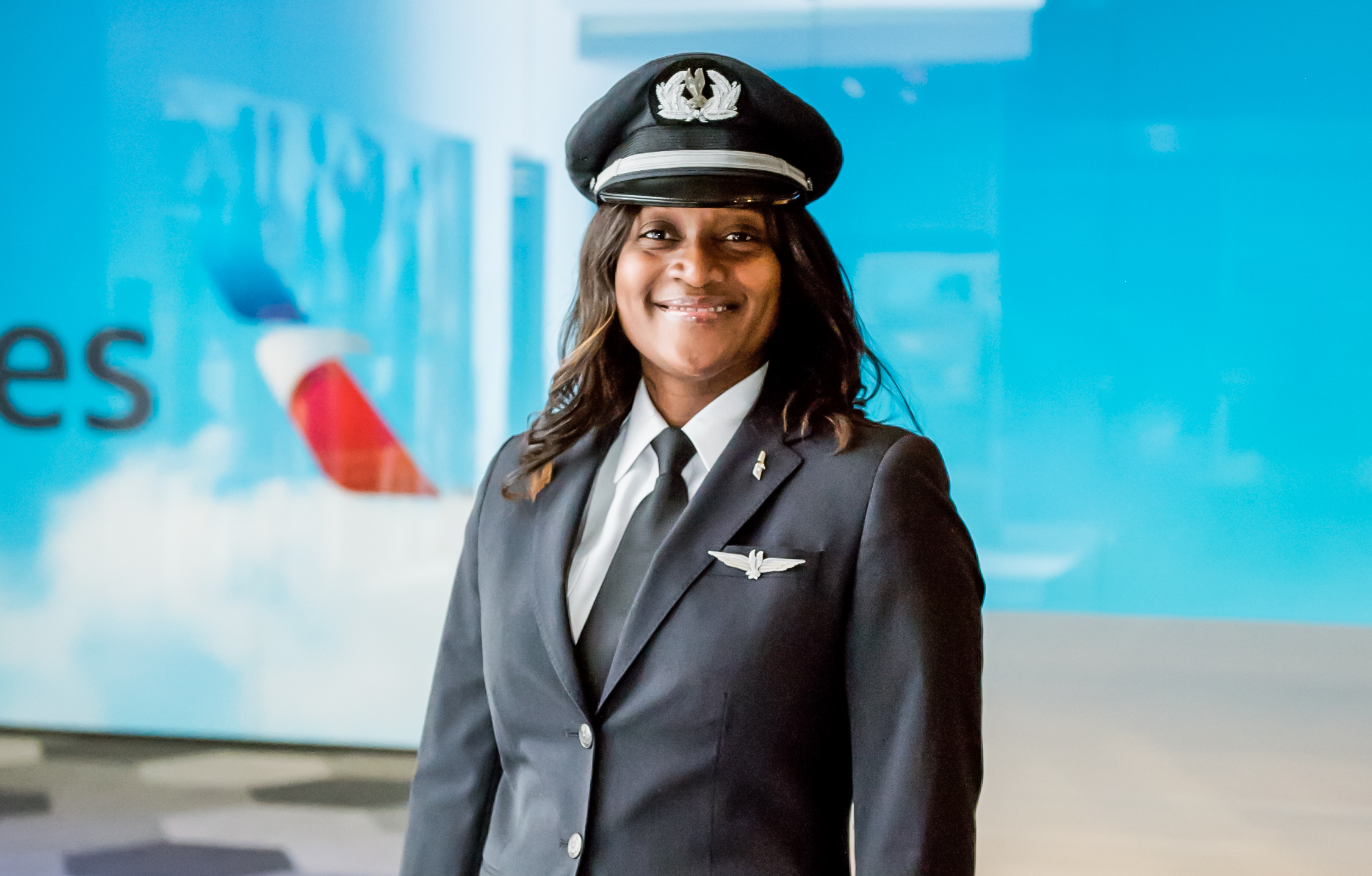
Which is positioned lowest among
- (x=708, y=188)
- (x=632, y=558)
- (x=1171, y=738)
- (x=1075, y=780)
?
(x=1075, y=780)

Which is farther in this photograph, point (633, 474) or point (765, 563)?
point (633, 474)

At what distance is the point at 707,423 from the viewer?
1.28 m

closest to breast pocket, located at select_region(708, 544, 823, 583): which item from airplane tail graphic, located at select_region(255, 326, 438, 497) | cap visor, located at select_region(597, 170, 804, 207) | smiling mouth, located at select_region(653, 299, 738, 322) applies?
smiling mouth, located at select_region(653, 299, 738, 322)

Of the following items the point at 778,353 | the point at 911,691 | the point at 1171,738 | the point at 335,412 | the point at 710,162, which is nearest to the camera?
the point at 911,691

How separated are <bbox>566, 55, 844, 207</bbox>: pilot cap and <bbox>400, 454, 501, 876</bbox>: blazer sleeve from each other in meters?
0.40

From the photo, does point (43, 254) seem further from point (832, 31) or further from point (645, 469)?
point (645, 469)

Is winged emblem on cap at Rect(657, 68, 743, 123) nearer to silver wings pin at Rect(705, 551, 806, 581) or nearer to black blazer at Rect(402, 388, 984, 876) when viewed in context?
black blazer at Rect(402, 388, 984, 876)

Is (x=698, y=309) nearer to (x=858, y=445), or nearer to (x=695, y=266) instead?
(x=695, y=266)

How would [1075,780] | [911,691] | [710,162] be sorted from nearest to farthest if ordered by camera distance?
[911,691] → [710,162] → [1075,780]

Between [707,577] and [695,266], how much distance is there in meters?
0.29

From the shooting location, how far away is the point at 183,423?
14.9 ft

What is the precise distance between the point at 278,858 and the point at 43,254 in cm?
245

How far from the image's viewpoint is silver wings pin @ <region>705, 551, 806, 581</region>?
1.16 meters

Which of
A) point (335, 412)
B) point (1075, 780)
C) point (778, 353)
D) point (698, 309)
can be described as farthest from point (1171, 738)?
point (698, 309)
